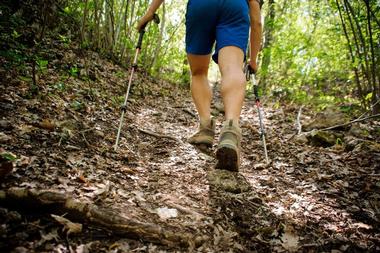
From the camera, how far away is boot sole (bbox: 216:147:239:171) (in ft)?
8.42

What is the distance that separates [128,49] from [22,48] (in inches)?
172

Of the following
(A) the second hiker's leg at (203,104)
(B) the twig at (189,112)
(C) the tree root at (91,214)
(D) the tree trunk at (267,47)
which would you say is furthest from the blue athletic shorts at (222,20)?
(D) the tree trunk at (267,47)

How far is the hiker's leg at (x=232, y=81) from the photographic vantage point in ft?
8.93

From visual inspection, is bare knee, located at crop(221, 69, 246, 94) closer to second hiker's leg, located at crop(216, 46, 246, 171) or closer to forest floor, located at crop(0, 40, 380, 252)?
second hiker's leg, located at crop(216, 46, 246, 171)

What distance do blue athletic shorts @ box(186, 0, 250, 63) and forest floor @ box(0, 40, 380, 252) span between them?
1243mm

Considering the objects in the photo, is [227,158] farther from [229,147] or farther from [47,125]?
[47,125]

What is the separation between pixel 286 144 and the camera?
4.32 m

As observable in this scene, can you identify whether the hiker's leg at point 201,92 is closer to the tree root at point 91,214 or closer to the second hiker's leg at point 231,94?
the second hiker's leg at point 231,94

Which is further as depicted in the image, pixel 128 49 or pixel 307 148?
pixel 128 49

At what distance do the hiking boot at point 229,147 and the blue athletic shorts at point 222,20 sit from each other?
2.54 feet

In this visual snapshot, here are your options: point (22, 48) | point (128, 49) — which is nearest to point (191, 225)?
point (22, 48)

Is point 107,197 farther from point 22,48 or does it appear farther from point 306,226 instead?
point 22,48

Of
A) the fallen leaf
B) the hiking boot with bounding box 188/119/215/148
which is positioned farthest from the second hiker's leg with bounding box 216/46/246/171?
the fallen leaf

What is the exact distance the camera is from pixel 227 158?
265 centimetres
